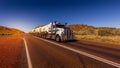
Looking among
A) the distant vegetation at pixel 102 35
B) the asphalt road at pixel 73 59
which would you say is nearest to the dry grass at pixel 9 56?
the asphalt road at pixel 73 59

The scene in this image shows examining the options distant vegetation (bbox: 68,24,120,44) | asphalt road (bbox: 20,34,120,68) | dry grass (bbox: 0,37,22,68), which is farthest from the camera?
distant vegetation (bbox: 68,24,120,44)

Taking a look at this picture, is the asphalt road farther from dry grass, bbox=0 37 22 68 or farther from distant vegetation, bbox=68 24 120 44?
distant vegetation, bbox=68 24 120 44

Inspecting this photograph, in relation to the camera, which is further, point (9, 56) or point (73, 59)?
point (9, 56)

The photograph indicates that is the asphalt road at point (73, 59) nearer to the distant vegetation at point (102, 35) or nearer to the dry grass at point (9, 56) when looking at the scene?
the dry grass at point (9, 56)

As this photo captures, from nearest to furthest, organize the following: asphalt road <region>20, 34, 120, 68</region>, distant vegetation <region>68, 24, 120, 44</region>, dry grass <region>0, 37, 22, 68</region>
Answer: asphalt road <region>20, 34, 120, 68</region> < dry grass <region>0, 37, 22, 68</region> < distant vegetation <region>68, 24, 120, 44</region>

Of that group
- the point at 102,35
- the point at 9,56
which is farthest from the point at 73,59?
the point at 102,35

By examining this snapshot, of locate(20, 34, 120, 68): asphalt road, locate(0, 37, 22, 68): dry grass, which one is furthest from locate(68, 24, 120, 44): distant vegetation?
locate(0, 37, 22, 68): dry grass

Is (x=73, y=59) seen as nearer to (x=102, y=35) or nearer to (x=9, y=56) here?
(x=9, y=56)

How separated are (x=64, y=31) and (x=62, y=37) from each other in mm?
965

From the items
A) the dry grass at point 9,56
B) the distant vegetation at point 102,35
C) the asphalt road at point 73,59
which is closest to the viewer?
the asphalt road at point 73,59

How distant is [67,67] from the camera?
6.32m

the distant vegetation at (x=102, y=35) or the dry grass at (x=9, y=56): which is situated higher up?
the distant vegetation at (x=102, y=35)

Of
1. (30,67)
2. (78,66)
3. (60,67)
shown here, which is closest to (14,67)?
(30,67)

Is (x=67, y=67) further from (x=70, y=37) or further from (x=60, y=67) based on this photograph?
(x=70, y=37)
